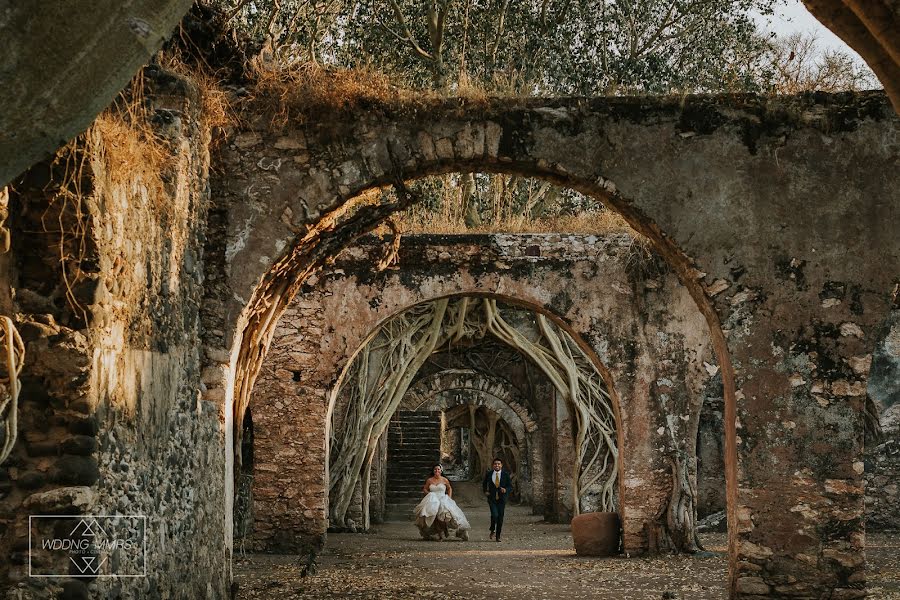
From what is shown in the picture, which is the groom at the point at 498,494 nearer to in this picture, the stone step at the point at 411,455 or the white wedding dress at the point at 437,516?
the white wedding dress at the point at 437,516

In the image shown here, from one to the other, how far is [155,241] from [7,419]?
5.32 feet

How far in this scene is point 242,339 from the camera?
709 cm

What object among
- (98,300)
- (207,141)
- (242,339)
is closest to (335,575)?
(242,339)

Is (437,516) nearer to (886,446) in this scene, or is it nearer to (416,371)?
(416,371)

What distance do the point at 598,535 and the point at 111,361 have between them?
300 inches

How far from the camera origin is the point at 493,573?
9.64m

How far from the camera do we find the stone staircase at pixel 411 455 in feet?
71.1

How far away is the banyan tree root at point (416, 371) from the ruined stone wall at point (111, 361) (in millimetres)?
7804

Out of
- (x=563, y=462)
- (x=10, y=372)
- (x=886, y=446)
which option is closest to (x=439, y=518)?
(x=563, y=462)

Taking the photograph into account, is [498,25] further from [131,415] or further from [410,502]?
[131,415]

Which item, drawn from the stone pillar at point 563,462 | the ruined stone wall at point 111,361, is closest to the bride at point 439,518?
the stone pillar at point 563,462

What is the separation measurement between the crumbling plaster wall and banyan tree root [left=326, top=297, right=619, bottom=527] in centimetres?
210

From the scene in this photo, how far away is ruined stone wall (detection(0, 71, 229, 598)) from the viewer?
13.5 ft

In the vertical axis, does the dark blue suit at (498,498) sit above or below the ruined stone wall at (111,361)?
below
